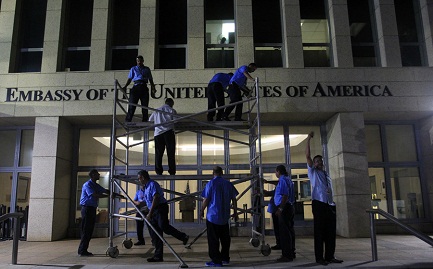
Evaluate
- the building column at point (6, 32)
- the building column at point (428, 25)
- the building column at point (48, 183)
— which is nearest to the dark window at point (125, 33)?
the building column at point (48, 183)

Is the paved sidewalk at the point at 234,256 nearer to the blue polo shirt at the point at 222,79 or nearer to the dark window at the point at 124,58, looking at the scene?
the blue polo shirt at the point at 222,79

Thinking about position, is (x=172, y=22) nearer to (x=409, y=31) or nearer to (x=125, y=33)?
(x=125, y=33)

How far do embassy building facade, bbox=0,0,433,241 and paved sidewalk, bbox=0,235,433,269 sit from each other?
5.36 feet

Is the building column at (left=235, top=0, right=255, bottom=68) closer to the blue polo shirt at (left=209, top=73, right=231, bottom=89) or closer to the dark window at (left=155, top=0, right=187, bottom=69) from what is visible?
the dark window at (left=155, top=0, right=187, bottom=69)

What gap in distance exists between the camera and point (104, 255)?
28.3 ft

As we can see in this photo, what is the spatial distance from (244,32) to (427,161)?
7258 mm

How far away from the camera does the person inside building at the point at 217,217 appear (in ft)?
22.5

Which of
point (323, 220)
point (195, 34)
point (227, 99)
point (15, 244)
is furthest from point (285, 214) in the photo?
point (195, 34)

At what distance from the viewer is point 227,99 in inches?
486

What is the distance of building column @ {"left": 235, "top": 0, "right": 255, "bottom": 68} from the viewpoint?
41.2 ft

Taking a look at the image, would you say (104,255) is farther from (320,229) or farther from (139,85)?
(320,229)

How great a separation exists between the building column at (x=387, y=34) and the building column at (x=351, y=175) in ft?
7.02

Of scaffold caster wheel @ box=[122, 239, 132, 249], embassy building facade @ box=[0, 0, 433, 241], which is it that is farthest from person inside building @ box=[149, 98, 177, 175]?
embassy building facade @ box=[0, 0, 433, 241]

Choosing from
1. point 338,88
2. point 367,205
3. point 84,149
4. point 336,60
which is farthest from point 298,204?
point 84,149
